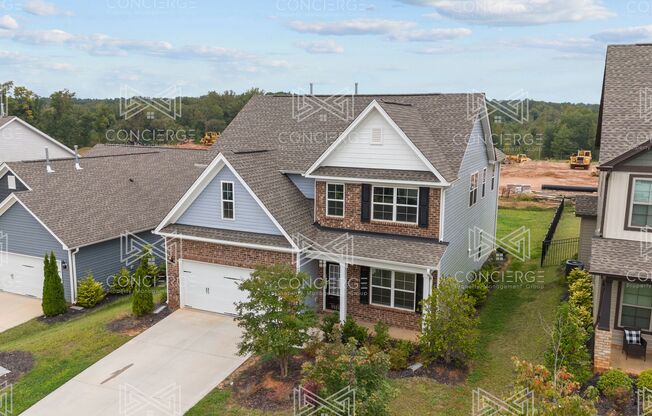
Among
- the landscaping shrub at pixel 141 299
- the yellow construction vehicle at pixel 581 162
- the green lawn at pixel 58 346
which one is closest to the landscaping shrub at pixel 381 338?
the green lawn at pixel 58 346

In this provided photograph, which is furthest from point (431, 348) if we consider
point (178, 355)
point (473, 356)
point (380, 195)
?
point (178, 355)

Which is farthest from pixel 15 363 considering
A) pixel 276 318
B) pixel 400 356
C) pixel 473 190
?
pixel 473 190

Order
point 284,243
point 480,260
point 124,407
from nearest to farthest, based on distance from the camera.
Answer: point 124,407
point 284,243
point 480,260

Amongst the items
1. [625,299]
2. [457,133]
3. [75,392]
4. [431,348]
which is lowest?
[75,392]

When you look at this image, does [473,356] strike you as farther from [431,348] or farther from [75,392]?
[75,392]

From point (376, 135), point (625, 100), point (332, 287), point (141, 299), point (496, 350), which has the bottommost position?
point (496, 350)

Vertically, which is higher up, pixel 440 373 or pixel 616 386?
pixel 616 386

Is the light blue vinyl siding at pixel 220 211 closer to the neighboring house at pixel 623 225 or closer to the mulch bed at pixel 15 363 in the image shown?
the mulch bed at pixel 15 363

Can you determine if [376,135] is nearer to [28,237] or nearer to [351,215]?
[351,215]
